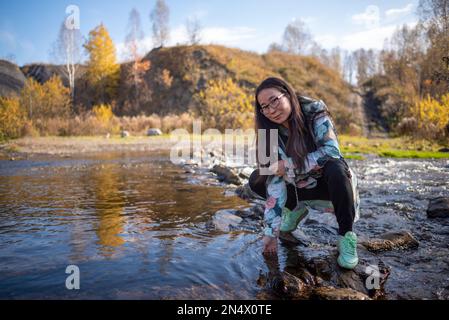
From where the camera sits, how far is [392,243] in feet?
8.71

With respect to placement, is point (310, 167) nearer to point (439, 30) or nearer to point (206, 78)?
point (439, 30)

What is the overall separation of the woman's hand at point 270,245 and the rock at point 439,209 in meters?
2.04

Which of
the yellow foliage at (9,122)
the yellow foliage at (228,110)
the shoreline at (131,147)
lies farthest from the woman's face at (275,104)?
the yellow foliage at (228,110)

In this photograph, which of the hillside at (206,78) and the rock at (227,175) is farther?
the hillside at (206,78)

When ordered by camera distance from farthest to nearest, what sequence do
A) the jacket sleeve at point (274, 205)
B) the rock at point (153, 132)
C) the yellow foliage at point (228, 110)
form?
the yellow foliage at point (228, 110) < the rock at point (153, 132) < the jacket sleeve at point (274, 205)

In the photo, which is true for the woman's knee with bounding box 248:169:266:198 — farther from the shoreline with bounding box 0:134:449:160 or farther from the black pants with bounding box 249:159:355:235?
the shoreline with bounding box 0:134:449:160

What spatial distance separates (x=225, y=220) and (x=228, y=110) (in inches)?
785

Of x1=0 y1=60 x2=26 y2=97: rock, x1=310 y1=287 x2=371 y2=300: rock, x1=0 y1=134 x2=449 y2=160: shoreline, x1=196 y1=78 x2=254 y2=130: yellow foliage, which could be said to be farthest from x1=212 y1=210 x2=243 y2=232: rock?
x1=0 y1=60 x2=26 y2=97: rock

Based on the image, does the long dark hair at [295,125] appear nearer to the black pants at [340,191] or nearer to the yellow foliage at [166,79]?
the black pants at [340,191]

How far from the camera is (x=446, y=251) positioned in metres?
2.55

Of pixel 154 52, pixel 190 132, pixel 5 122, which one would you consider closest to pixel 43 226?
pixel 5 122

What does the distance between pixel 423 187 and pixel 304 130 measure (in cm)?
389

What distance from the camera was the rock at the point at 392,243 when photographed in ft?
8.61
